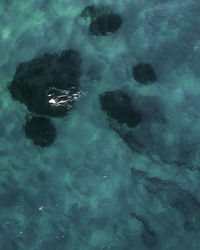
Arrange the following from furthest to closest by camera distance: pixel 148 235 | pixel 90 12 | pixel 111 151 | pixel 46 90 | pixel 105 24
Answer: pixel 90 12, pixel 105 24, pixel 46 90, pixel 111 151, pixel 148 235

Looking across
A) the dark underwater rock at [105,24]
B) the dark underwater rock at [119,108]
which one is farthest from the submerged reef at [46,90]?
the dark underwater rock at [105,24]

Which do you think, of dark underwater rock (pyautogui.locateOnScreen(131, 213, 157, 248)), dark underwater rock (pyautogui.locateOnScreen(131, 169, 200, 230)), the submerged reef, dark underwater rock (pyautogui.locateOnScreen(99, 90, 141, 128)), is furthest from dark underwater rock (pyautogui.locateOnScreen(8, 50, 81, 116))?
dark underwater rock (pyautogui.locateOnScreen(131, 213, 157, 248))

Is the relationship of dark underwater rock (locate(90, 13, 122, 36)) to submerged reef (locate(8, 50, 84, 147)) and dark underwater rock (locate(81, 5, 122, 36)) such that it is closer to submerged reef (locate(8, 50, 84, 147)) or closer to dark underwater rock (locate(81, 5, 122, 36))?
dark underwater rock (locate(81, 5, 122, 36))

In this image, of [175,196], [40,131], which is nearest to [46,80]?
[40,131]

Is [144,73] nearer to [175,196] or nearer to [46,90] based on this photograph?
[46,90]

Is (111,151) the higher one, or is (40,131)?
(40,131)

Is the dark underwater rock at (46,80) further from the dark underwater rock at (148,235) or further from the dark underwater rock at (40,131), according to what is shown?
the dark underwater rock at (148,235)

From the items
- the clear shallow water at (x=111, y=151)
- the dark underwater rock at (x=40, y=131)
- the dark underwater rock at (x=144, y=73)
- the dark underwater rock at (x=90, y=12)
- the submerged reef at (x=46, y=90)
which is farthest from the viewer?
the dark underwater rock at (x=90, y=12)
